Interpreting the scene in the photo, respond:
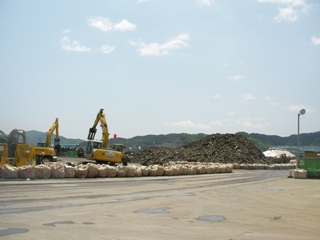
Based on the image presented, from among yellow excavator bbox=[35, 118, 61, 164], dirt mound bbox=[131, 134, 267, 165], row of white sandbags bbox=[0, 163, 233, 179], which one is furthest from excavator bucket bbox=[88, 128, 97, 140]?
dirt mound bbox=[131, 134, 267, 165]

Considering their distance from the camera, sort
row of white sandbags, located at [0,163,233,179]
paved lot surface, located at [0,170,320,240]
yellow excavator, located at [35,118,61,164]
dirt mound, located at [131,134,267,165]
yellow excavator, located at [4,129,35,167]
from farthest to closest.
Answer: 1. dirt mound, located at [131,134,267,165]
2. yellow excavator, located at [35,118,61,164]
3. yellow excavator, located at [4,129,35,167]
4. row of white sandbags, located at [0,163,233,179]
5. paved lot surface, located at [0,170,320,240]

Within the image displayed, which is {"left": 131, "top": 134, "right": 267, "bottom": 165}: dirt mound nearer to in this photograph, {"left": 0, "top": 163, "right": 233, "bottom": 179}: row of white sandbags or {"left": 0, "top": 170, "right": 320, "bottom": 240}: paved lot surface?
{"left": 0, "top": 163, "right": 233, "bottom": 179}: row of white sandbags

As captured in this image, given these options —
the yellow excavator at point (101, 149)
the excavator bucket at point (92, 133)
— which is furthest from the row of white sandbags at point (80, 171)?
the excavator bucket at point (92, 133)

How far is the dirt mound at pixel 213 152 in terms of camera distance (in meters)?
70.7

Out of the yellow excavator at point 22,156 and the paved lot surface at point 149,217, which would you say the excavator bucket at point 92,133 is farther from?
the paved lot surface at point 149,217

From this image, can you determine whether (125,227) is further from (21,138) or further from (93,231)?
(21,138)

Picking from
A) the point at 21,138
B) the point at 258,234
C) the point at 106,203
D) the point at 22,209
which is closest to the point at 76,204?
the point at 106,203

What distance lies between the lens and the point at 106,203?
1438cm

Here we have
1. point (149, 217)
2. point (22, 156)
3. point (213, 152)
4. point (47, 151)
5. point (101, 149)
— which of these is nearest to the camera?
point (149, 217)

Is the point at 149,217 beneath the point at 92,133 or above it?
beneath

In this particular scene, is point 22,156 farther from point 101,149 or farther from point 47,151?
point 47,151

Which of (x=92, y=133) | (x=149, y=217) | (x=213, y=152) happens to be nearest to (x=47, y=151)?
(x=92, y=133)

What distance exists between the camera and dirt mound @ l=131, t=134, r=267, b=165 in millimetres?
70688

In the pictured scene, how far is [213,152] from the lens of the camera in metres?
74.7
